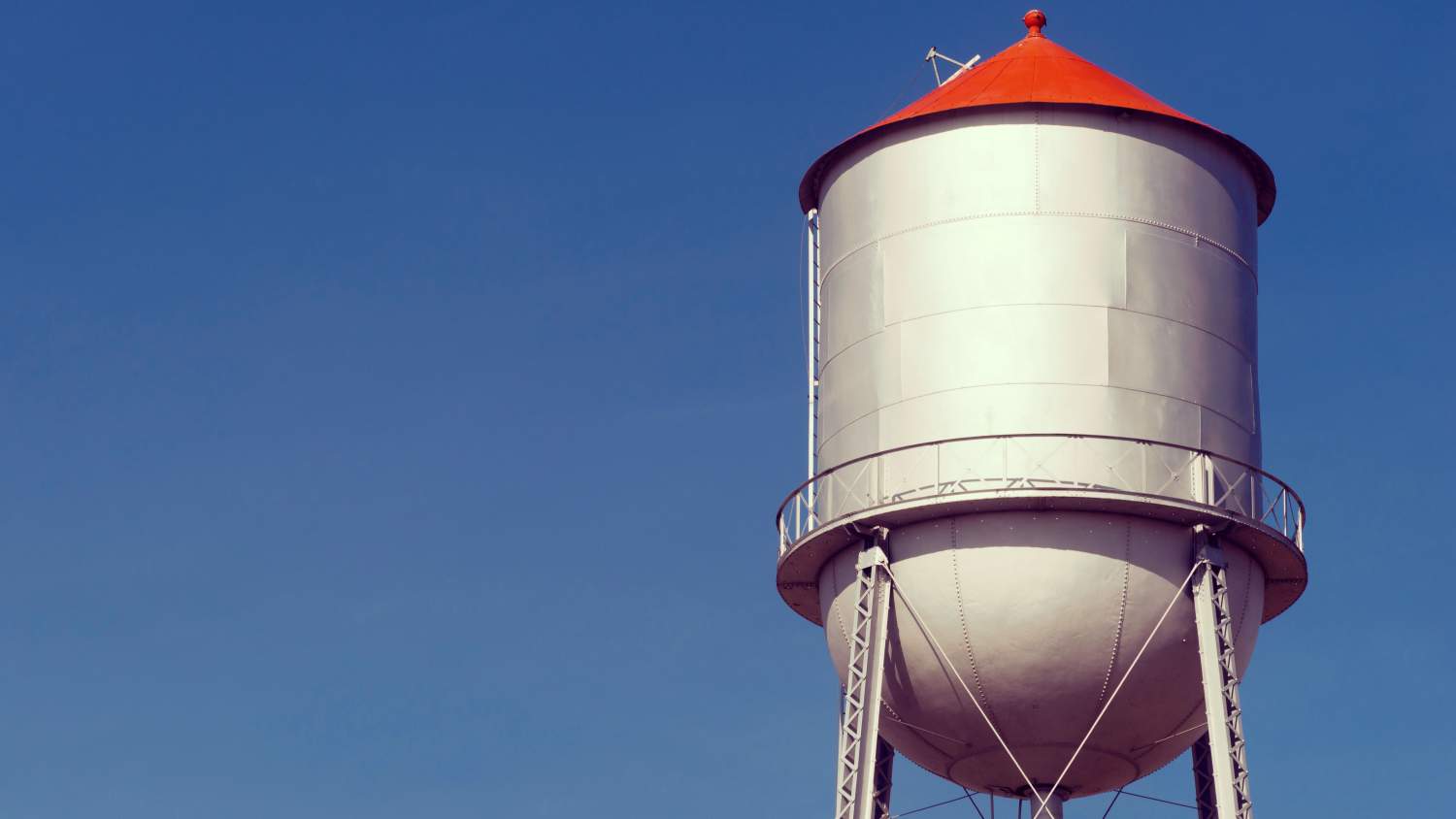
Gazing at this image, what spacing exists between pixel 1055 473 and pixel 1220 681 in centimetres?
304

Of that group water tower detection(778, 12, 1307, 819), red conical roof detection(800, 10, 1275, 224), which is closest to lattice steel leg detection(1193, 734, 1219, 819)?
water tower detection(778, 12, 1307, 819)

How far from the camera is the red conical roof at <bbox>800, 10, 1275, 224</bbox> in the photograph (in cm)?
3569

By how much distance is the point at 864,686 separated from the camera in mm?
34219

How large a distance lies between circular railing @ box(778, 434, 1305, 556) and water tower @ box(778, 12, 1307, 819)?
0.04m

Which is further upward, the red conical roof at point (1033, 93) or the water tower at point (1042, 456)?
the red conical roof at point (1033, 93)

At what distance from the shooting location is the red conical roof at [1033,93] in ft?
117

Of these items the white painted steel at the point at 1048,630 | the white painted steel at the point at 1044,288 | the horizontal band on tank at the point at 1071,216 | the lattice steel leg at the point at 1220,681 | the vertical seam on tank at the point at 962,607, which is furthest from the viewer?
the horizontal band on tank at the point at 1071,216

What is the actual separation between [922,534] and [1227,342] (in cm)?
451

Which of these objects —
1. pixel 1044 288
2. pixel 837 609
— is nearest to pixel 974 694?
pixel 837 609

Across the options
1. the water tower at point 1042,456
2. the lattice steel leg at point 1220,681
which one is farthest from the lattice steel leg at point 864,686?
the lattice steel leg at point 1220,681

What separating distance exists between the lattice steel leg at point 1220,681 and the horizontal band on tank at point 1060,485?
21.4 inches

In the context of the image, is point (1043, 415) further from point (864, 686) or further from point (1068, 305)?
point (864, 686)

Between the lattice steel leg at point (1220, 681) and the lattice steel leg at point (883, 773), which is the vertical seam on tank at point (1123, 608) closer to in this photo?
the lattice steel leg at point (1220, 681)

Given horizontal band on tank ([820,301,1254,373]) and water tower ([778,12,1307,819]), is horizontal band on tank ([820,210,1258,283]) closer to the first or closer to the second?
water tower ([778,12,1307,819])
